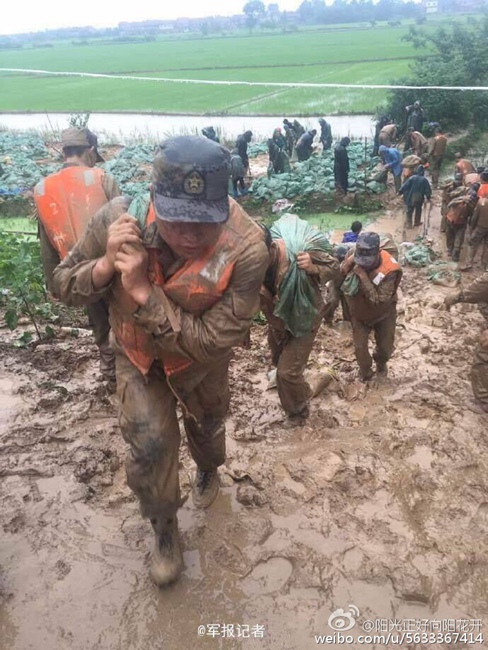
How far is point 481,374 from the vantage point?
4402 mm

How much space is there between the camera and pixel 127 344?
2.44 metres

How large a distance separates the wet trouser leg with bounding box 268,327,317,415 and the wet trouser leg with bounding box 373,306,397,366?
1039 mm

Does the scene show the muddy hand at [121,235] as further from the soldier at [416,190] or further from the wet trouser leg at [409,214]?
the wet trouser leg at [409,214]

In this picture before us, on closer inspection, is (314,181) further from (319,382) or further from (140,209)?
(140,209)

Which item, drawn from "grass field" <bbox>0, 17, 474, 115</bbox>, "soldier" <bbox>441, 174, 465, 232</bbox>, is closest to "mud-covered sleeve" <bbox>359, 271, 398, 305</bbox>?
"soldier" <bbox>441, 174, 465, 232</bbox>

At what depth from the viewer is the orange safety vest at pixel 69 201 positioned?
376 centimetres

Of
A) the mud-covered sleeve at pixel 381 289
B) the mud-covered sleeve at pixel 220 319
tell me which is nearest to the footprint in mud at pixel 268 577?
the mud-covered sleeve at pixel 220 319

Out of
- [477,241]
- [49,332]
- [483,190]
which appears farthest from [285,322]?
[483,190]

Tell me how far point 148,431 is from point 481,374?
305 cm

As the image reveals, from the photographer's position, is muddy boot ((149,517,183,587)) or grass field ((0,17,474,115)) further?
grass field ((0,17,474,115))

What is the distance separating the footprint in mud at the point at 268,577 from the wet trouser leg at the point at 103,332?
6.70ft

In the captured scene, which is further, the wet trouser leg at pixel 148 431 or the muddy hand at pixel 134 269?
the wet trouser leg at pixel 148 431

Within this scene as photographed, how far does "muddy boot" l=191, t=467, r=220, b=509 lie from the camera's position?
3.27m

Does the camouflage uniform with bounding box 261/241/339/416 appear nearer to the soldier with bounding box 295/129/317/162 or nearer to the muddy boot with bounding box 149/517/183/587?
the muddy boot with bounding box 149/517/183/587
